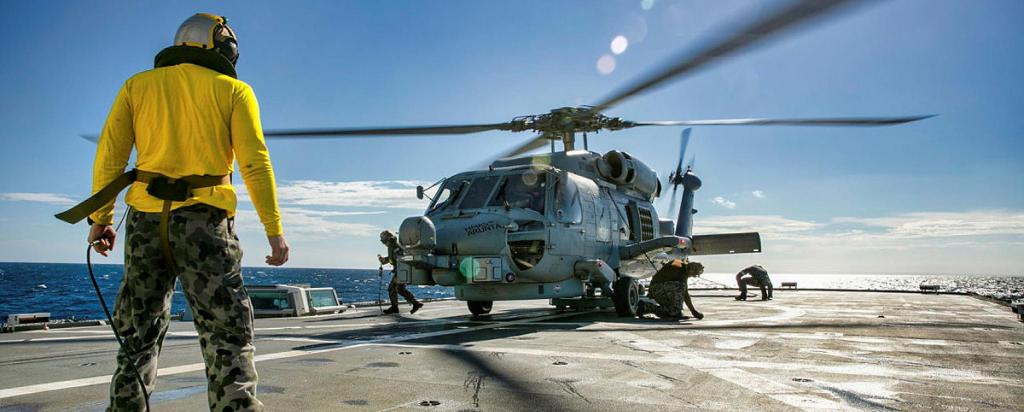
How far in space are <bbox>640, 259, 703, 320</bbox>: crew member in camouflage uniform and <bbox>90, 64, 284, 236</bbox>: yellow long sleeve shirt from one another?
9.27m

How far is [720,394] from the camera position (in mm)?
4414

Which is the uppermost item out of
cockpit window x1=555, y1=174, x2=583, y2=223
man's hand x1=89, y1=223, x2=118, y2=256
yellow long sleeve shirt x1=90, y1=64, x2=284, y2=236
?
cockpit window x1=555, y1=174, x2=583, y2=223

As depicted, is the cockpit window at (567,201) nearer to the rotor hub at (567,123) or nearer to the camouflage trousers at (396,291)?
the rotor hub at (567,123)

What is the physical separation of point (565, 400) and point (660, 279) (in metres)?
7.67

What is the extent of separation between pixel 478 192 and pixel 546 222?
A: 4.45 ft

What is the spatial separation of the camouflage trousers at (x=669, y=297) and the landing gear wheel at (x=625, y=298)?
0.54 m

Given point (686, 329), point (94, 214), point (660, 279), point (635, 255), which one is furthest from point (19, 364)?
point (635, 255)

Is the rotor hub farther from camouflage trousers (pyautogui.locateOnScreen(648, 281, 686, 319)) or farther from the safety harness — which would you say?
the safety harness

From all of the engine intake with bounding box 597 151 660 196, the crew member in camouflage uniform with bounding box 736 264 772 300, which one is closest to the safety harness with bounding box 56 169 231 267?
the engine intake with bounding box 597 151 660 196

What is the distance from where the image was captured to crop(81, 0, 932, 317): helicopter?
396 inches

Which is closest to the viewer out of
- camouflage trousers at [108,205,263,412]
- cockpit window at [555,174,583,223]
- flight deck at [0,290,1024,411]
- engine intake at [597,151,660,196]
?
camouflage trousers at [108,205,263,412]

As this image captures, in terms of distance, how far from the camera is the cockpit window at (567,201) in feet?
36.7

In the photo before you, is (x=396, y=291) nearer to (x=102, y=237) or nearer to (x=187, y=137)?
(x=102, y=237)

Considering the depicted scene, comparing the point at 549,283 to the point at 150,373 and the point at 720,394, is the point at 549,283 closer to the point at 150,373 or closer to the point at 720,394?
the point at 720,394
